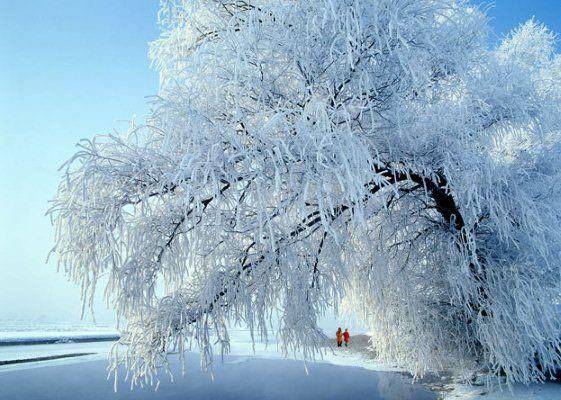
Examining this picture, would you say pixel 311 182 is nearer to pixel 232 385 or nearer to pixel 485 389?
pixel 485 389

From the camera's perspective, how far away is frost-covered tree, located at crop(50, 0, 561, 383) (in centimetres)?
393

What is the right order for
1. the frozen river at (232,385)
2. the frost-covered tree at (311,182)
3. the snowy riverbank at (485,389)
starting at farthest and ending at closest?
the frozen river at (232,385) < the snowy riverbank at (485,389) < the frost-covered tree at (311,182)

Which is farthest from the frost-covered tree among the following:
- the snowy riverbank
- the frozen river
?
the frozen river

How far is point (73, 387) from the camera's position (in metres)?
8.30

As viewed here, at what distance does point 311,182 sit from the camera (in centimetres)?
375

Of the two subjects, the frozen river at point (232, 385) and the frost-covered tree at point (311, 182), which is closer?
the frost-covered tree at point (311, 182)

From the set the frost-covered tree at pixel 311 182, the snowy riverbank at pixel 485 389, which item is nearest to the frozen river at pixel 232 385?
the snowy riverbank at pixel 485 389

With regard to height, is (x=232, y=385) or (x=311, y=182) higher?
(x=311, y=182)

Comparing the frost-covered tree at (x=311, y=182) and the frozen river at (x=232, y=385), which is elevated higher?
the frost-covered tree at (x=311, y=182)

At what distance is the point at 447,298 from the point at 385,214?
1.85m

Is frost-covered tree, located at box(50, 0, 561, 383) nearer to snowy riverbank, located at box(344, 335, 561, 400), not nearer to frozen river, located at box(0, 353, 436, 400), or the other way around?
snowy riverbank, located at box(344, 335, 561, 400)

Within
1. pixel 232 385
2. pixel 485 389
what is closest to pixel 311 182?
pixel 485 389

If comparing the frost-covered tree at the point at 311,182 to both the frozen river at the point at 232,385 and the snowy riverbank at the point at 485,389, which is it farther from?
the frozen river at the point at 232,385

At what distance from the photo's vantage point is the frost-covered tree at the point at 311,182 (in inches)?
155
